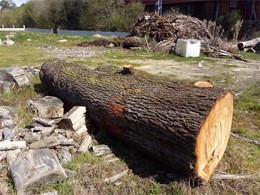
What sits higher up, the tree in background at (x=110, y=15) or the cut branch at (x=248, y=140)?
the tree in background at (x=110, y=15)

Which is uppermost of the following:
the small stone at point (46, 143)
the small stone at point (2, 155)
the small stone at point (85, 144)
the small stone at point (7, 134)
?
the small stone at point (7, 134)

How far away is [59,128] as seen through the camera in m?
3.72

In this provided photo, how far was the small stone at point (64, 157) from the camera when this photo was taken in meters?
3.03

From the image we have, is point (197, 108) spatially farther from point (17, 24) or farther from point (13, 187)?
point (17, 24)

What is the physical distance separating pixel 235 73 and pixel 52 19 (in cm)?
3428

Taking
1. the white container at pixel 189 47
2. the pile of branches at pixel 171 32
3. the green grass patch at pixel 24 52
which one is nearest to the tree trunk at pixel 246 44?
the pile of branches at pixel 171 32

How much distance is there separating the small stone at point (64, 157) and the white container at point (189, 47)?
26.9ft

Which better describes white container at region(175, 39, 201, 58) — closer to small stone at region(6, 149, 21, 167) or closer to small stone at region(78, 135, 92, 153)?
small stone at region(78, 135, 92, 153)

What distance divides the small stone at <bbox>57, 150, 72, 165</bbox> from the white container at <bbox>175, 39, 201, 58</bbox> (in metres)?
8.21

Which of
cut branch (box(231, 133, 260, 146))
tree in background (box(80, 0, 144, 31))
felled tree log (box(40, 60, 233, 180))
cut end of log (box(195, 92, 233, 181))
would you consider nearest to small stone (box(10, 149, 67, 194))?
felled tree log (box(40, 60, 233, 180))

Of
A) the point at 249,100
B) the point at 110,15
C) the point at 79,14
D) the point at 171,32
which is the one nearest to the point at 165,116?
the point at 249,100

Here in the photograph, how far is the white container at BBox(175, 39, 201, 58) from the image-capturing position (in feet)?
34.5

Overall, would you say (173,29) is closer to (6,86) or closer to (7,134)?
(6,86)

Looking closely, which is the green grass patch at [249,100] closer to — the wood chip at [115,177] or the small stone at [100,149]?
the small stone at [100,149]
